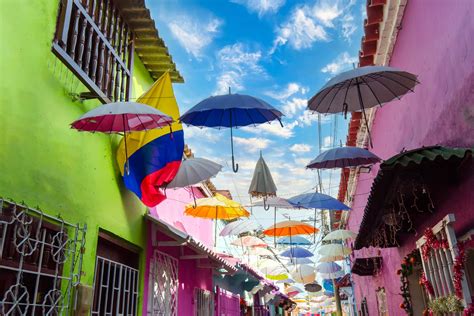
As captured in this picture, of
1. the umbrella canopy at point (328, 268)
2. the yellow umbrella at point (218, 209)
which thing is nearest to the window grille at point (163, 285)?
the yellow umbrella at point (218, 209)

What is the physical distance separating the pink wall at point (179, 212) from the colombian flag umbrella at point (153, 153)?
146 cm

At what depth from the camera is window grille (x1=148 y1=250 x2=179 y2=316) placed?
7.74 meters

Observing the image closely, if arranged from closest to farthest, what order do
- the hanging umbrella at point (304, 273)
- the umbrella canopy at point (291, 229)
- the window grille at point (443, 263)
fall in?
the window grille at point (443, 263)
the umbrella canopy at point (291, 229)
the hanging umbrella at point (304, 273)

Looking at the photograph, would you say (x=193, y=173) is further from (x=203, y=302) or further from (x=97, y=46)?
(x=203, y=302)

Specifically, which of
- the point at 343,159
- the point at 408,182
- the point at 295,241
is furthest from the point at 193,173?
the point at 295,241

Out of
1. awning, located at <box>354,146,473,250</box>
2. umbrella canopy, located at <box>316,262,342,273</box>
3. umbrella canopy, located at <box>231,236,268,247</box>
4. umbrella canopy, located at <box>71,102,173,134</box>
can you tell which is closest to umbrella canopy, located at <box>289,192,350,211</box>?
awning, located at <box>354,146,473,250</box>

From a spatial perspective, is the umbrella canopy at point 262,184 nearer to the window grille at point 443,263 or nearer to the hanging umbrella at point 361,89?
the hanging umbrella at point 361,89

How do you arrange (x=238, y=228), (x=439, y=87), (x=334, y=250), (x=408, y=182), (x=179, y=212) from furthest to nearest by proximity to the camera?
1. (x=334, y=250)
2. (x=238, y=228)
3. (x=179, y=212)
4. (x=439, y=87)
5. (x=408, y=182)

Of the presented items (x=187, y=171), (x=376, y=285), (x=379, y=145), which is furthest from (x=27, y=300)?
(x=376, y=285)

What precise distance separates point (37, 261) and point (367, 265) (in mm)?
9621

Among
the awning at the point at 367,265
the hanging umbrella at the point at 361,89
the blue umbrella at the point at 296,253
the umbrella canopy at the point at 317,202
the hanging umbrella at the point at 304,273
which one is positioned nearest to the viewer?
the hanging umbrella at the point at 361,89

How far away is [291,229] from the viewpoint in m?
11.8

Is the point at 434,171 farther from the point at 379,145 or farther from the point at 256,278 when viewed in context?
the point at 256,278

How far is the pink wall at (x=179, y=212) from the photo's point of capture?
916 centimetres
